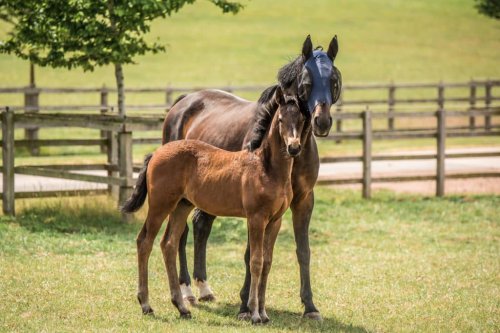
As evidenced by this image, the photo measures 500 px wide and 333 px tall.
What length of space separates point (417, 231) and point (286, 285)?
3.90 metres

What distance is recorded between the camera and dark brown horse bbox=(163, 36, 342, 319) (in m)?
6.79

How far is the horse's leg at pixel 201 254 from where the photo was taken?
8.00m

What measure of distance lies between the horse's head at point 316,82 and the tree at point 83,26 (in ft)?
17.6

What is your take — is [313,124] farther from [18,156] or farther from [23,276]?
[18,156]

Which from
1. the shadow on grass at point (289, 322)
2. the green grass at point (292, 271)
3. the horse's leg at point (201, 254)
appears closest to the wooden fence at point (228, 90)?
the green grass at point (292, 271)

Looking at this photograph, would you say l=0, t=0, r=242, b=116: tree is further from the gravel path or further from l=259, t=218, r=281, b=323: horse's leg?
l=259, t=218, r=281, b=323: horse's leg

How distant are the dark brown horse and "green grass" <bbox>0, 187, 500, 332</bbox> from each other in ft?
1.08

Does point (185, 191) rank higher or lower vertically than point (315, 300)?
higher

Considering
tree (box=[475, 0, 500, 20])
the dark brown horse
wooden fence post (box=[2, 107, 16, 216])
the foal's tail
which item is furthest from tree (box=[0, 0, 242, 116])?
tree (box=[475, 0, 500, 20])

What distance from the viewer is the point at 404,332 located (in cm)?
676

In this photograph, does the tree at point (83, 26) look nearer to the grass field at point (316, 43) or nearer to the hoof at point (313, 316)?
the hoof at point (313, 316)

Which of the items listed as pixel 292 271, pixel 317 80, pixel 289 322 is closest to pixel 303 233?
pixel 289 322

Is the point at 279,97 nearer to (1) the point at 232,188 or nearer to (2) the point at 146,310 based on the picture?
(1) the point at 232,188

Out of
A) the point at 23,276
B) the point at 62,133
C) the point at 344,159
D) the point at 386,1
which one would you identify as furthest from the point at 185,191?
the point at 386,1
